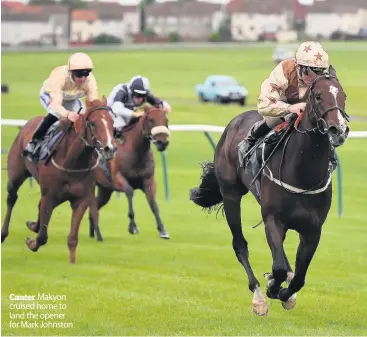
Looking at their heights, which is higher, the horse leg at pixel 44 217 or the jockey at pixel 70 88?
the jockey at pixel 70 88

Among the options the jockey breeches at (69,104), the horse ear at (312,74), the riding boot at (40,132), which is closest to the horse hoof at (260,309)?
the horse ear at (312,74)

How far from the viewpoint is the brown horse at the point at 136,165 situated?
11.3 meters

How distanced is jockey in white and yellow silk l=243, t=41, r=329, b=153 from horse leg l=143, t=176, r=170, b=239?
4.27m

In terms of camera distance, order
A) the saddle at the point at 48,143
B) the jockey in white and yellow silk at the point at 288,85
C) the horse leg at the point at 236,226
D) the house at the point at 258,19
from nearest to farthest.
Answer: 1. the jockey in white and yellow silk at the point at 288,85
2. the horse leg at the point at 236,226
3. the saddle at the point at 48,143
4. the house at the point at 258,19

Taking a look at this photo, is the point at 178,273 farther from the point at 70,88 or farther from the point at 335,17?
the point at 335,17

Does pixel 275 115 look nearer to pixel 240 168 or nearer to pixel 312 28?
pixel 240 168

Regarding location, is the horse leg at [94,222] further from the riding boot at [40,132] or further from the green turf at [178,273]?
the riding boot at [40,132]

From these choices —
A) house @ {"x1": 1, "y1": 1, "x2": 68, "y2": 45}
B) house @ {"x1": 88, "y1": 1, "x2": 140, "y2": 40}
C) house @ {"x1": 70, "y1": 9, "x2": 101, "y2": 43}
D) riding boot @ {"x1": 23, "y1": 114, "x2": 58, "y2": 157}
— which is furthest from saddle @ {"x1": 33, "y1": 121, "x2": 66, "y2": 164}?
house @ {"x1": 88, "y1": 1, "x2": 140, "y2": 40}

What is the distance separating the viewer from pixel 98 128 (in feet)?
30.2

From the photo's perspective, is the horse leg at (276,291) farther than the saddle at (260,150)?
Yes

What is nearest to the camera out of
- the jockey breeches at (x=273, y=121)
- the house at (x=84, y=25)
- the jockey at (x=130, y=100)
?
the jockey breeches at (x=273, y=121)

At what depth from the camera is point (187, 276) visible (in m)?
9.11

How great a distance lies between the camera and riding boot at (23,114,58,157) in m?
10.2

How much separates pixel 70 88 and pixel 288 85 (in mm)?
3422
